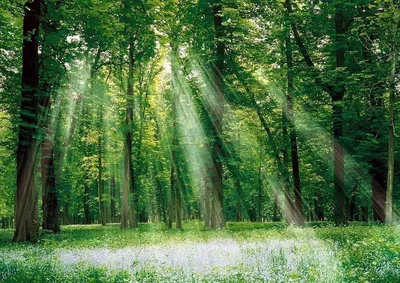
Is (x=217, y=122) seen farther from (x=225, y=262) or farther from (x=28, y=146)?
(x=225, y=262)

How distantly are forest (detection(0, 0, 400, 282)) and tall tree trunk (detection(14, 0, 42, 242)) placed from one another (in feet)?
0.17

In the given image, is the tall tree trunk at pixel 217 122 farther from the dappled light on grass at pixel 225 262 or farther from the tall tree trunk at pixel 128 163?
the dappled light on grass at pixel 225 262

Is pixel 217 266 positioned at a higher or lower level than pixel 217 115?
lower

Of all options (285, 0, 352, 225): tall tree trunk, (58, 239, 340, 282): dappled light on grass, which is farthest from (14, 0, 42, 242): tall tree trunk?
(285, 0, 352, 225): tall tree trunk

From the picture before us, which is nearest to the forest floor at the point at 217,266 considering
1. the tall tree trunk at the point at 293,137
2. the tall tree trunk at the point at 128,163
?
the tall tree trunk at the point at 293,137

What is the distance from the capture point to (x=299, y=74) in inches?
866

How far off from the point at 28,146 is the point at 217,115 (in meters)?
9.51

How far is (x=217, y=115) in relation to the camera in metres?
21.1

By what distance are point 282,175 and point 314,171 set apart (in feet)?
36.9

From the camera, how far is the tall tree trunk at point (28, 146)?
15414 mm

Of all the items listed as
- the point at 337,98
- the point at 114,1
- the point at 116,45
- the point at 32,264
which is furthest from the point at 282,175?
the point at 32,264

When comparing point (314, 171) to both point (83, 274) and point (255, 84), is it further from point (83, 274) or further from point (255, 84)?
point (83, 274)

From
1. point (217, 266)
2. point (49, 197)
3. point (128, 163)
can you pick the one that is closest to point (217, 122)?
point (128, 163)

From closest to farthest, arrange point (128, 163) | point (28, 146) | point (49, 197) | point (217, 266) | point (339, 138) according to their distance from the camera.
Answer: point (217, 266) < point (28, 146) < point (339, 138) < point (49, 197) < point (128, 163)
